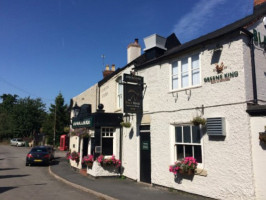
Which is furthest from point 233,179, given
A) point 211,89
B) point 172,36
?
point 172,36

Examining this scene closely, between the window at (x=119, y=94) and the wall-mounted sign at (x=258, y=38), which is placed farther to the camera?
the window at (x=119, y=94)

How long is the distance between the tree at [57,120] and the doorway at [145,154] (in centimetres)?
3364

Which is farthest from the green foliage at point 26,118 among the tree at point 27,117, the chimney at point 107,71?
the chimney at point 107,71

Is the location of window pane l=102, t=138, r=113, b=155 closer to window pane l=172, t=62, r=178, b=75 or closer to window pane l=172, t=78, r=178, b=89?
window pane l=172, t=78, r=178, b=89

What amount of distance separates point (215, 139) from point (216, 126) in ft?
1.52

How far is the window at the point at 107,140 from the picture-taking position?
1285 centimetres

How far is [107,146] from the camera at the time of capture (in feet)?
42.4

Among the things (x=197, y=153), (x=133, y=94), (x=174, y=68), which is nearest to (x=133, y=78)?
(x=133, y=94)

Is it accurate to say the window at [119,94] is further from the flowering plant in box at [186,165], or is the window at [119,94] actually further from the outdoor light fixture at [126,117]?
the flowering plant in box at [186,165]

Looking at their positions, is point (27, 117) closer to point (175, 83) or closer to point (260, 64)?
point (175, 83)

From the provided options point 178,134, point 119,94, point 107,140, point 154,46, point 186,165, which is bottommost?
point 186,165

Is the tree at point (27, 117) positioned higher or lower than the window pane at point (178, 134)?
higher

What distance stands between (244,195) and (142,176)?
502 centimetres

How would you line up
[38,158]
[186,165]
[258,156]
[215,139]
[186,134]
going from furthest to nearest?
[38,158]
[186,134]
[186,165]
[215,139]
[258,156]
